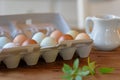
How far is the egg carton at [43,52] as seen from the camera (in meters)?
0.78

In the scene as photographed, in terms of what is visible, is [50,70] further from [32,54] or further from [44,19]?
[44,19]

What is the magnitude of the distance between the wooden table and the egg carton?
0.06ft

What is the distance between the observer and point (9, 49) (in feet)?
2.50

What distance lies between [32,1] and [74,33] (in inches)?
53.4

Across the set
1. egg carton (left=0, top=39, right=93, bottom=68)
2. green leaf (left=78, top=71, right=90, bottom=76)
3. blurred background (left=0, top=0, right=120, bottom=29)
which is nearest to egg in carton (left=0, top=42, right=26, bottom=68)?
egg carton (left=0, top=39, right=93, bottom=68)

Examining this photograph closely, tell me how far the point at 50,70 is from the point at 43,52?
7 centimetres

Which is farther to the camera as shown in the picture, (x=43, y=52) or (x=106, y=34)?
(x=106, y=34)

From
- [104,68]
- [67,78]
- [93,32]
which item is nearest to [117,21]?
[93,32]

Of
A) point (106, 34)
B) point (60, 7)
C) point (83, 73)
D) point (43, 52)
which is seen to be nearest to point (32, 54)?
point (43, 52)

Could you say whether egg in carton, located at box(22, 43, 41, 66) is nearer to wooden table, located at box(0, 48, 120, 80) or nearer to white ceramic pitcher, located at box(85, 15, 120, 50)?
wooden table, located at box(0, 48, 120, 80)

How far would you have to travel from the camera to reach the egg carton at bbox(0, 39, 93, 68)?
776 millimetres

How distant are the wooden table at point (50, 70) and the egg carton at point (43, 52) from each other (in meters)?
0.02

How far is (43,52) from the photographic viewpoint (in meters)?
0.83

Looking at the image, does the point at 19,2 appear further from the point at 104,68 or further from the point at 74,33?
the point at 104,68
